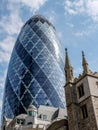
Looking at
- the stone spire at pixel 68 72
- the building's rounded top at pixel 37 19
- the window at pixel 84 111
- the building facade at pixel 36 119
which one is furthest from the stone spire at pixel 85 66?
the building's rounded top at pixel 37 19

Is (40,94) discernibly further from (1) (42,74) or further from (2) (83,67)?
(2) (83,67)

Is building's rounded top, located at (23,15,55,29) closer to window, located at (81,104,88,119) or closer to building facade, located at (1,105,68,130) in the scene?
building facade, located at (1,105,68,130)

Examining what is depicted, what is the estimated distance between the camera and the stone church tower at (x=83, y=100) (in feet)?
90.1

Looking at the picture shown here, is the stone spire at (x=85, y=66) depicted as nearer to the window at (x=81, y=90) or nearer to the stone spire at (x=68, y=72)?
the window at (x=81, y=90)

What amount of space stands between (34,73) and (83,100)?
37.4 m

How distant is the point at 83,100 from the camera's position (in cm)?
2906

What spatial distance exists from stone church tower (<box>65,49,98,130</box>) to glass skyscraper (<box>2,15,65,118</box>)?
3123 centimetres

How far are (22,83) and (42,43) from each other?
44.5 ft

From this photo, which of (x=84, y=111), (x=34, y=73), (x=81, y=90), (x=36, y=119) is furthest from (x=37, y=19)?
(x=84, y=111)

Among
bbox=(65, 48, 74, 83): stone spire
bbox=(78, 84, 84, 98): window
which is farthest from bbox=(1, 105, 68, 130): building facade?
bbox=(78, 84, 84, 98): window

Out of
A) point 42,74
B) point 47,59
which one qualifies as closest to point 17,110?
point 42,74

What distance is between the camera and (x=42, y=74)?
6550 cm

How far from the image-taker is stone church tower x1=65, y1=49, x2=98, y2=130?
2747cm

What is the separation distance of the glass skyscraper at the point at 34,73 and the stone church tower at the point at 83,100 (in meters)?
31.2
